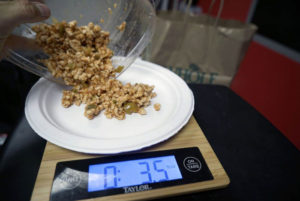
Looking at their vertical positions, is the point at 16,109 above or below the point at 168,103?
below

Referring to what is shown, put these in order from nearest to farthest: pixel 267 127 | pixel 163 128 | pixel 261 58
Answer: pixel 163 128, pixel 267 127, pixel 261 58

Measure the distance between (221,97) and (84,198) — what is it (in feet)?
1.90

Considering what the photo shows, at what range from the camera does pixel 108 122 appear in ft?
1.85

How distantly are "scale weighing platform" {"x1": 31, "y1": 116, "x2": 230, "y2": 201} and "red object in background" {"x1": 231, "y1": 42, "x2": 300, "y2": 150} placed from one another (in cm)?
92

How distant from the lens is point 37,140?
519 millimetres

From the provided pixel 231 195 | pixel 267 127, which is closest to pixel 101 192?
pixel 231 195

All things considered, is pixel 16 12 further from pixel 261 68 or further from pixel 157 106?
pixel 261 68

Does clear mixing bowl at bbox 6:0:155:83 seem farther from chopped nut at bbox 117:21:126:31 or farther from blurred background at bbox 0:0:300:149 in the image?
blurred background at bbox 0:0:300:149

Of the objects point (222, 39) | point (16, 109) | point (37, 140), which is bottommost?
point (16, 109)

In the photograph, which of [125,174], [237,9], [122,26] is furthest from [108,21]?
[237,9]

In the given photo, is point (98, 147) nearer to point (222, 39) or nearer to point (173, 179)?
point (173, 179)

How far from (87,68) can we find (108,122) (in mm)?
224

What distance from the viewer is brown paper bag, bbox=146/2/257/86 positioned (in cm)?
101

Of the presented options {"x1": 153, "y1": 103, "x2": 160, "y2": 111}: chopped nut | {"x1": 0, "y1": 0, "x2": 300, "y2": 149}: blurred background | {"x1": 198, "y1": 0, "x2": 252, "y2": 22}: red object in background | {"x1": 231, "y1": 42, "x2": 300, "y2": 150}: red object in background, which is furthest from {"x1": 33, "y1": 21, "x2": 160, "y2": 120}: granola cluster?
{"x1": 198, "y1": 0, "x2": 252, "y2": 22}: red object in background
